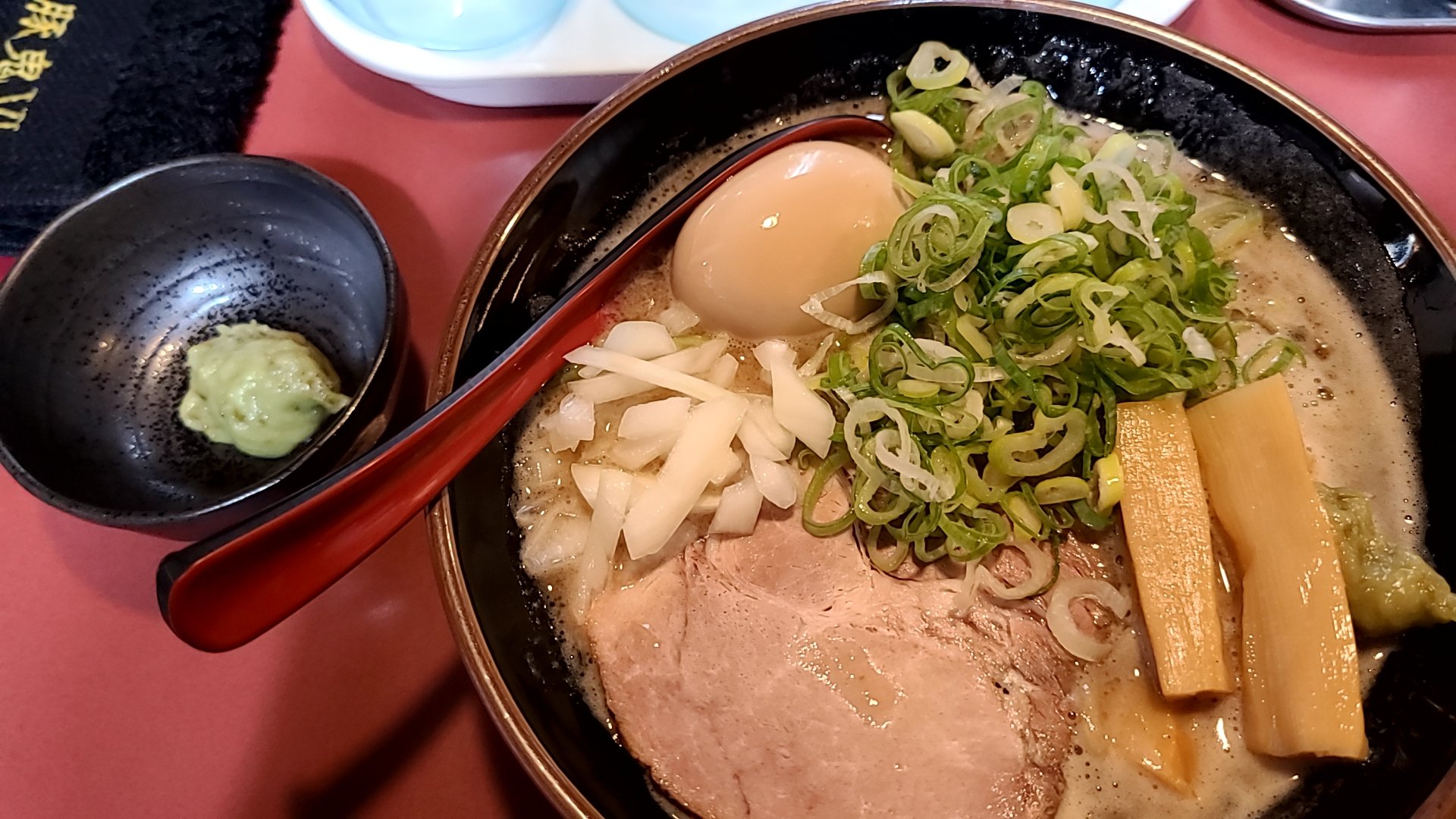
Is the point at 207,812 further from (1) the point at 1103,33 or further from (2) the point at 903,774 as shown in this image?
(1) the point at 1103,33

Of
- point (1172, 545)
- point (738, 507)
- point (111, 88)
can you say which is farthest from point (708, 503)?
point (111, 88)

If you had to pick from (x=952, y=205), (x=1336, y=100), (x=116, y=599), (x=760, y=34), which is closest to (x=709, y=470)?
(x=952, y=205)

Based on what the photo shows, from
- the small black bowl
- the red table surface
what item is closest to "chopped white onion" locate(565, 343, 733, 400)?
the small black bowl

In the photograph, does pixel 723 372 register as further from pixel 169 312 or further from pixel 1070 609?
pixel 169 312

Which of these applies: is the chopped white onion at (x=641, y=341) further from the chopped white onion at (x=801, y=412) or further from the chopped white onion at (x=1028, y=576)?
the chopped white onion at (x=1028, y=576)

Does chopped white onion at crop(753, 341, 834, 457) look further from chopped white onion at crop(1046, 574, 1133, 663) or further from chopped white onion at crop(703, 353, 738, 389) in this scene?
chopped white onion at crop(1046, 574, 1133, 663)
